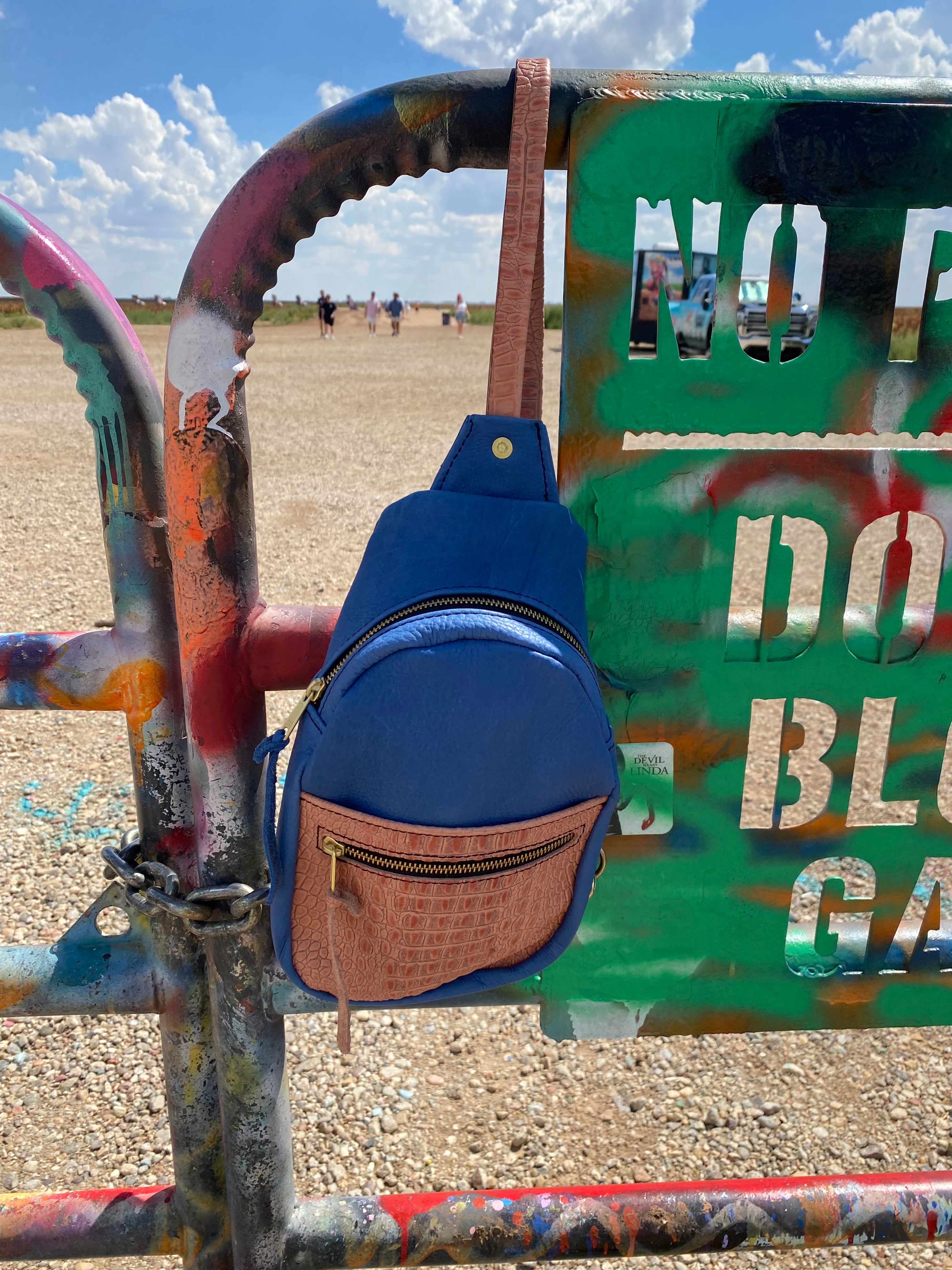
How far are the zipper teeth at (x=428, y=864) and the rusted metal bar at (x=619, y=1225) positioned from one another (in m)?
0.71

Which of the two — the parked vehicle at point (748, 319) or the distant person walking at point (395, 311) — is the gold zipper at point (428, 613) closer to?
the parked vehicle at point (748, 319)

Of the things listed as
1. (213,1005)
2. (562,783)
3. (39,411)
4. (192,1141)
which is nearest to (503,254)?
(562,783)

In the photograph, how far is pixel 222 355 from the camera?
3.46ft

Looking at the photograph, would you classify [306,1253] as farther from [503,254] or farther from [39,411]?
[39,411]

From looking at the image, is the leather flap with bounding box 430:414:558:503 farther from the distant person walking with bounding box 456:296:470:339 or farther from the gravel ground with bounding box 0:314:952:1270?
the distant person walking with bounding box 456:296:470:339

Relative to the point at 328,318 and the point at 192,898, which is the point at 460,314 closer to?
the point at 328,318

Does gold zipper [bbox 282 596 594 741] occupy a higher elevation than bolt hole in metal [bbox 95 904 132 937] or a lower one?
higher

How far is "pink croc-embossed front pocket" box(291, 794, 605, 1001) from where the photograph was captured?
38.1 inches

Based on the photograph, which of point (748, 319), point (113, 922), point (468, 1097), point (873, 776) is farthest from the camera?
point (748, 319)

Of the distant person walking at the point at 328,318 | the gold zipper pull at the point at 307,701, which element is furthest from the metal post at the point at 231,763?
the distant person walking at the point at 328,318

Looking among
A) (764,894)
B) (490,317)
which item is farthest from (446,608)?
(490,317)

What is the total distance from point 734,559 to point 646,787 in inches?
13.3

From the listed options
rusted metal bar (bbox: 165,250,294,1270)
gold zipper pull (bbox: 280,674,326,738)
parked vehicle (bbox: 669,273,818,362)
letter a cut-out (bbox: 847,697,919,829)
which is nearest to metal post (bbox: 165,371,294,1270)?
rusted metal bar (bbox: 165,250,294,1270)

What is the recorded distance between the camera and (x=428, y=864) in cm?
97
